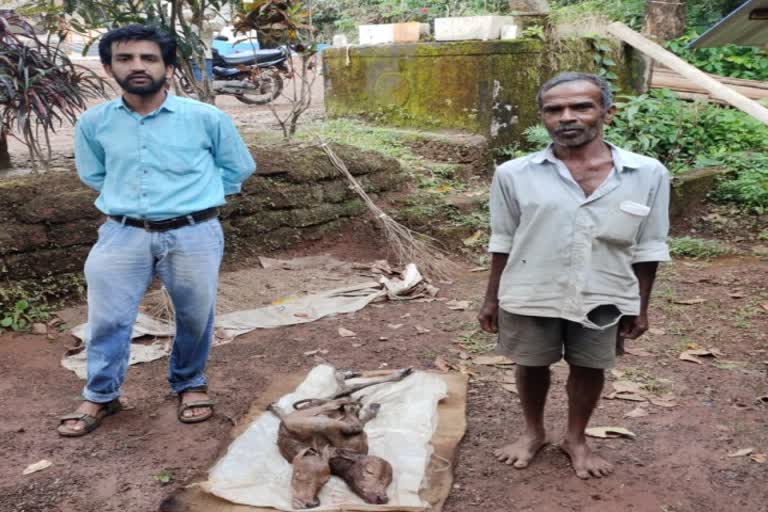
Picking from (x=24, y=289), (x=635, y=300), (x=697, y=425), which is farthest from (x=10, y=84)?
(x=697, y=425)

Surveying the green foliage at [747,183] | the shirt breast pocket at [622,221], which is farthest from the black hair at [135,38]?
the green foliage at [747,183]

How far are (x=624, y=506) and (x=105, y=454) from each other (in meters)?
2.15

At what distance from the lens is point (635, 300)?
2.61 meters

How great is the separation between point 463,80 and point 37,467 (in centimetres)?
565

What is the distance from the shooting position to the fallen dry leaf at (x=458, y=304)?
506 cm

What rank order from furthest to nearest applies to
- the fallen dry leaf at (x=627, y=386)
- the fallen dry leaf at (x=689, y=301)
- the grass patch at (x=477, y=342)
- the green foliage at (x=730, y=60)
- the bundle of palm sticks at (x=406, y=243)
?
the green foliage at (x=730, y=60) → the bundle of palm sticks at (x=406, y=243) → the fallen dry leaf at (x=689, y=301) → the grass patch at (x=477, y=342) → the fallen dry leaf at (x=627, y=386)

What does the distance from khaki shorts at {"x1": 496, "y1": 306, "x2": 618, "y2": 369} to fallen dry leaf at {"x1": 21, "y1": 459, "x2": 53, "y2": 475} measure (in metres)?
1.97

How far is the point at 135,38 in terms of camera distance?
10.3 ft

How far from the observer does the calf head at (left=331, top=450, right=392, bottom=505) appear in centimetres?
264

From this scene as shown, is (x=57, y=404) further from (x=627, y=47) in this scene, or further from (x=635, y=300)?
(x=627, y=47)

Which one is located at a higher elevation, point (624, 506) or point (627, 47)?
point (627, 47)

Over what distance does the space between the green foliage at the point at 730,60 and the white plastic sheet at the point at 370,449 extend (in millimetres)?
8751

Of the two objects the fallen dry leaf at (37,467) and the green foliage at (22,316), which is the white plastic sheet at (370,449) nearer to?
the fallen dry leaf at (37,467)

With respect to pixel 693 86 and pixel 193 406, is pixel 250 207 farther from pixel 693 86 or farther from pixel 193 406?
pixel 693 86
